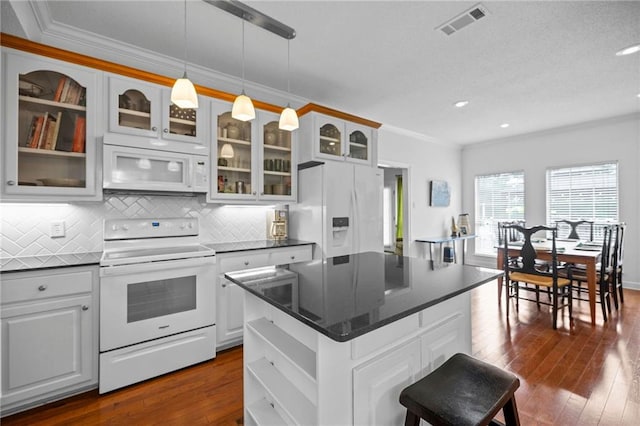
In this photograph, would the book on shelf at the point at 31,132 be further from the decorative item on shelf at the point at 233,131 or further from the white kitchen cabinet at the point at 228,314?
the white kitchen cabinet at the point at 228,314

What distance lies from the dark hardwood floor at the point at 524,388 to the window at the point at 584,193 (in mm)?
2446

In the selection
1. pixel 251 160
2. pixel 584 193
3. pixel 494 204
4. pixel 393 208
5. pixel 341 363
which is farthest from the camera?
pixel 393 208

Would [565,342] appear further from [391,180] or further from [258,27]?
[391,180]

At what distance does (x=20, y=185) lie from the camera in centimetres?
191

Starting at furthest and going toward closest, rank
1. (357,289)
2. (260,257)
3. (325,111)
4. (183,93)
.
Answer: (325,111) < (260,257) < (183,93) < (357,289)

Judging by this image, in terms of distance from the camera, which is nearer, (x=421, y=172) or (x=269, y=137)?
(x=269, y=137)

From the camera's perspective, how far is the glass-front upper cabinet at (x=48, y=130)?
A: 6.15ft

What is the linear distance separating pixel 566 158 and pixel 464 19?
4.25m

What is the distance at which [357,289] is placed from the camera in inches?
50.6

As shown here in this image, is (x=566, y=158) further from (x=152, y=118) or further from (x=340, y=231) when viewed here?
(x=152, y=118)

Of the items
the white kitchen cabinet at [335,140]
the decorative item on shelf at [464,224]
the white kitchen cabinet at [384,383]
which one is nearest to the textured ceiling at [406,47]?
the white kitchen cabinet at [335,140]

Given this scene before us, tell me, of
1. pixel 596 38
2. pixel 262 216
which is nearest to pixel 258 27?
pixel 262 216

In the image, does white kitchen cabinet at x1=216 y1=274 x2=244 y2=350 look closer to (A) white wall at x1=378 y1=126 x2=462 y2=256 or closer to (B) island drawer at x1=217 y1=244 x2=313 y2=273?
(B) island drawer at x1=217 y1=244 x2=313 y2=273

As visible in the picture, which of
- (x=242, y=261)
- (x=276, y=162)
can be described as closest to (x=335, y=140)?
(x=276, y=162)
